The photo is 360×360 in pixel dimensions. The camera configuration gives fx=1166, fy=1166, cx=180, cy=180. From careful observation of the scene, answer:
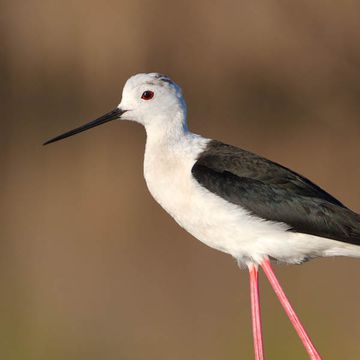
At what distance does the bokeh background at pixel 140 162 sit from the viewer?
6547 millimetres

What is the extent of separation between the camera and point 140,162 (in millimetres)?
11703

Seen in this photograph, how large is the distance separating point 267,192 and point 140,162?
22.0 feet

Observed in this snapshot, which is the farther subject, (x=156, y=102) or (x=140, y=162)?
(x=140, y=162)

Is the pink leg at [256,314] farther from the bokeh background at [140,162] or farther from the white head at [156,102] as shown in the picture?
the white head at [156,102]

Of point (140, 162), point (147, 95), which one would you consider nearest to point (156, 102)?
point (147, 95)

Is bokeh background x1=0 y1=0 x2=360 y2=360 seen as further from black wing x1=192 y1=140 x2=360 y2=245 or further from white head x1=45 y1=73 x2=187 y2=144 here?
white head x1=45 y1=73 x2=187 y2=144

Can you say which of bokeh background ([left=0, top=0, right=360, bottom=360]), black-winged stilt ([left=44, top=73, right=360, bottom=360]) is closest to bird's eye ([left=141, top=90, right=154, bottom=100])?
black-winged stilt ([left=44, top=73, right=360, bottom=360])

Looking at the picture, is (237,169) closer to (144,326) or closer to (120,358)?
(120,358)

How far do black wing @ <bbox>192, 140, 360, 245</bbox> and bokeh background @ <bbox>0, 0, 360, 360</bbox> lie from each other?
985 millimetres

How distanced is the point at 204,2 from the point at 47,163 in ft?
9.34

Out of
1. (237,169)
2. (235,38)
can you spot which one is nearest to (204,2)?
(235,38)

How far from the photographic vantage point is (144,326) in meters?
6.80

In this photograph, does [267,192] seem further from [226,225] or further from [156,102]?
[156,102]

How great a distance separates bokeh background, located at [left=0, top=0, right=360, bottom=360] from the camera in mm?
6547
